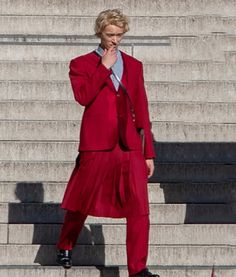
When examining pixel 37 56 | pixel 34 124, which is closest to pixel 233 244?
pixel 34 124

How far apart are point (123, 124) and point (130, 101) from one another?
Result: 0.15 metres

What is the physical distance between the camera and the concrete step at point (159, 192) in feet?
30.9

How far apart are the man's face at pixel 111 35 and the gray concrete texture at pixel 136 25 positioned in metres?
3.92

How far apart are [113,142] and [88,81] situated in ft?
1.39

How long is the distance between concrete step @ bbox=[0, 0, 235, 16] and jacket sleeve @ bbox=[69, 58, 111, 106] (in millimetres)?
4154

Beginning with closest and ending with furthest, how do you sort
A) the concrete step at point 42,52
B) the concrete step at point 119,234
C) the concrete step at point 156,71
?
the concrete step at point 119,234, the concrete step at point 156,71, the concrete step at point 42,52

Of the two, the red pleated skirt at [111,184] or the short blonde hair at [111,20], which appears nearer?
the short blonde hair at [111,20]

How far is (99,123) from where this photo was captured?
312 inches

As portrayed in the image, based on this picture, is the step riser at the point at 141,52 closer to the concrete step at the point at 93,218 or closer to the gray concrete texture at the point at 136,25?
the gray concrete texture at the point at 136,25

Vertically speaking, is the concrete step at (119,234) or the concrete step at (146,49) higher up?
the concrete step at (146,49)

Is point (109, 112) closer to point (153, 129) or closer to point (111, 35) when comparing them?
point (111, 35)

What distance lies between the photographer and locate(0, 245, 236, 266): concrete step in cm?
868

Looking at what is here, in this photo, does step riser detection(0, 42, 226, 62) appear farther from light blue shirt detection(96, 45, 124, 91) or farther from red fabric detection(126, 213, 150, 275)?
red fabric detection(126, 213, 150, 275)

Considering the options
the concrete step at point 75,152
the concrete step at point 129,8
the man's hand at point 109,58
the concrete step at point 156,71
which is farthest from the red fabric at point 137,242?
the concrete step at point 129,8
